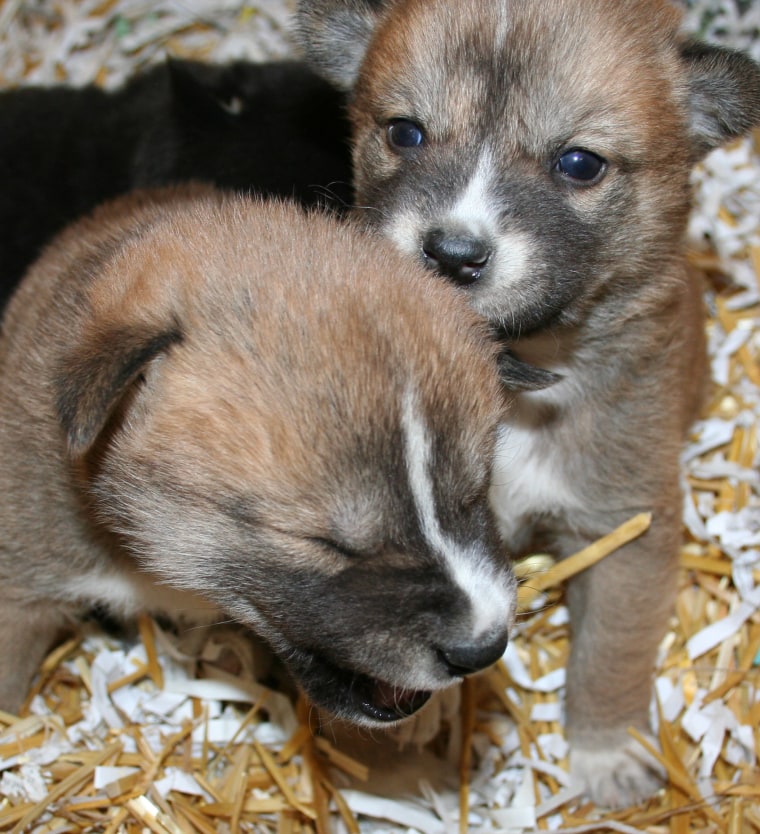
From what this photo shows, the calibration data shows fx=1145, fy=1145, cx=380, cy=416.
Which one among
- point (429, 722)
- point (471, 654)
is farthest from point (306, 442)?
point (429, 722)

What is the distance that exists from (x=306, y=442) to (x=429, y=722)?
1.77 meters

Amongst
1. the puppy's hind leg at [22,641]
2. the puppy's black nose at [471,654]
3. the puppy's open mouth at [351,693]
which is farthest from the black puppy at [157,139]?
the puppy's black nose at [471,654]

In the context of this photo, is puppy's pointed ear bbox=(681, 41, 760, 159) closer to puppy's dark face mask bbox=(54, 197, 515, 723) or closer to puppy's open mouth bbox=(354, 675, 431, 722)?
puppy's dark face mask bbox=(54, 197, 515, 723)

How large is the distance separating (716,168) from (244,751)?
3.45m

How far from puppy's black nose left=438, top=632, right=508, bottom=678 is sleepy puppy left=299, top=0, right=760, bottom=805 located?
2.59 feet

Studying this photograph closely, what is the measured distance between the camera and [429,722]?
390cm

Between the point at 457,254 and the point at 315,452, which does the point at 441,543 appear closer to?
the point at 315,452

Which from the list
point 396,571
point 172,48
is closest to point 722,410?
point 396,571

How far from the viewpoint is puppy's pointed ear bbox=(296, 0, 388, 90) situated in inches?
153

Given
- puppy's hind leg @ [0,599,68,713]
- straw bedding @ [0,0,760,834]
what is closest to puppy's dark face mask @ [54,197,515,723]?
puppy's hind leg @ [0,599,68,713]

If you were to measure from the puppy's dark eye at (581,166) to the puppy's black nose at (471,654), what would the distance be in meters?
1.44

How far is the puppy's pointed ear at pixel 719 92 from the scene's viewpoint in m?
3.66

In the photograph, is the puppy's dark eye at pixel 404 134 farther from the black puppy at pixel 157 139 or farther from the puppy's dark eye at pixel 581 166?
the black puppy at pixel 157 139

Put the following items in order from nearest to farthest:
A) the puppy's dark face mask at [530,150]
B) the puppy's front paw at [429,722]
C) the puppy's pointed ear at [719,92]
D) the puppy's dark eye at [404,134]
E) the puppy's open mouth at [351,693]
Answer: the puppy's open mouth at [351,693] < the puppy's dark face mask at [530,150] < the puppy's dark eye at [404,134] < the puppy's pointed ear at [719,92] < the puppy's front paw at [429,722]
